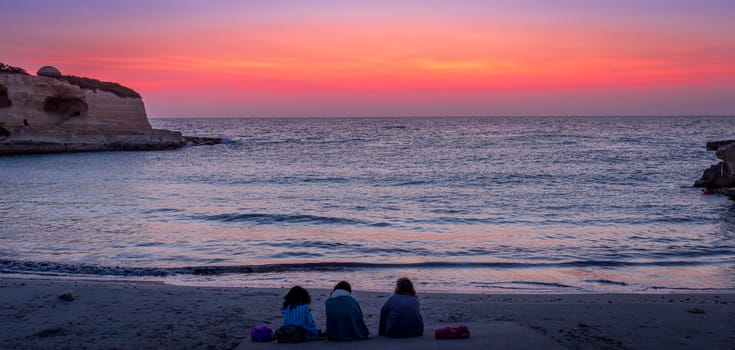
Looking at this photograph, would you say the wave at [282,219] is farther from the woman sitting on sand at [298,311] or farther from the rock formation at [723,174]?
the rock formation at [723,174]

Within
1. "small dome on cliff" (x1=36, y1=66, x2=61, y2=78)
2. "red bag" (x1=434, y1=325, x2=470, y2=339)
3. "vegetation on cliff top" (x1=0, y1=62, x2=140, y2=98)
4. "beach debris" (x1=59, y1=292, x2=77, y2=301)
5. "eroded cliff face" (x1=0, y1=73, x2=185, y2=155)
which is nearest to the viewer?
"red bag" (x1=434, y1=325, x2=470, y2=339)

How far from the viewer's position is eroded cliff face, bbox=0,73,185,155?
48594 millimetres

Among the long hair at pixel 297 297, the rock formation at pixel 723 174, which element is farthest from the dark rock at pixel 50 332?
the rock formation at pixel 723 174

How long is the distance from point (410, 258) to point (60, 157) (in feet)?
131

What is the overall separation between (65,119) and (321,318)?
51.2 metres

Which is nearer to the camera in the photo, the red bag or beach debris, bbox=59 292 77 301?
the red bag

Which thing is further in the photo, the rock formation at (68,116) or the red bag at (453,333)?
the rock formation at (68,116)

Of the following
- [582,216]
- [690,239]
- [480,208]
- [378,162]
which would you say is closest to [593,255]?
[690,239]

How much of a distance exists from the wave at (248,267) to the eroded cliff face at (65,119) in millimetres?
40802

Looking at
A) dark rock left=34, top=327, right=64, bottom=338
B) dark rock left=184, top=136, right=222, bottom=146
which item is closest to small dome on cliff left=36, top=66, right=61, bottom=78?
dark rock left=184, top=136, right=222, bottom=146

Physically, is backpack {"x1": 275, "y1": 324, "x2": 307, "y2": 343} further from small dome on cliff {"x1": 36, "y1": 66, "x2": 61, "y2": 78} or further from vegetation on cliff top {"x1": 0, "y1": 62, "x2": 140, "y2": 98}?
small dome on cliff {"x1": 36, "y1": 66, "x2": 61, "y2": 78}

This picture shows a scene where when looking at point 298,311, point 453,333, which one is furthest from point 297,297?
point 453,333

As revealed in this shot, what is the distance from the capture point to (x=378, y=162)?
43.8 m

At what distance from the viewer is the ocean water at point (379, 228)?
1284 cm
